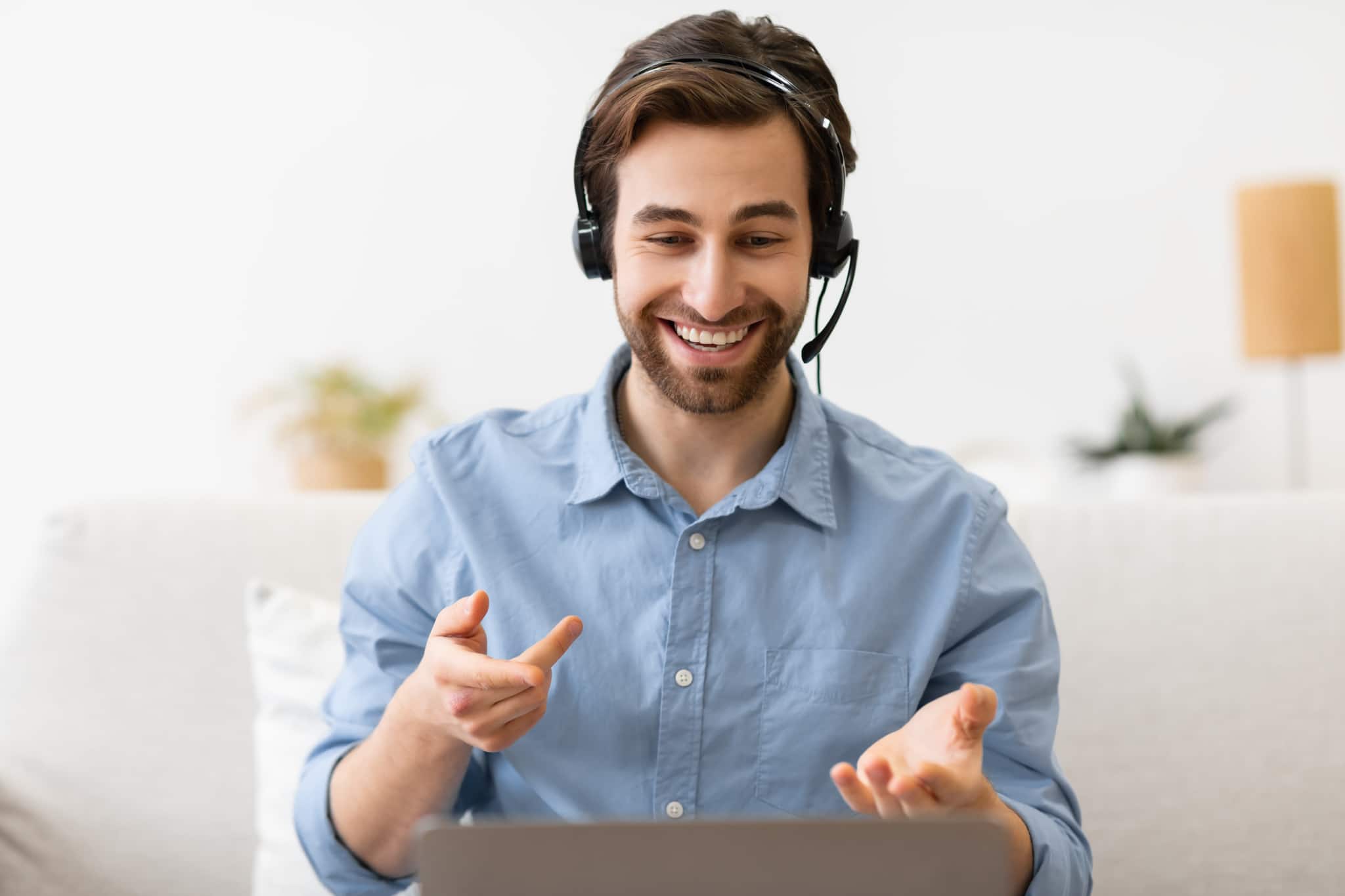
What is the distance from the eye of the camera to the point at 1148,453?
2.72 meters

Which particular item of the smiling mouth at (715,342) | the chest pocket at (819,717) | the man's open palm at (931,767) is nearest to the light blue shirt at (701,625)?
the chest pocket at (819,717)

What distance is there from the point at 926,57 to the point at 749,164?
2.10 meters

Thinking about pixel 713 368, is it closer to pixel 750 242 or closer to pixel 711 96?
pixel 750 242

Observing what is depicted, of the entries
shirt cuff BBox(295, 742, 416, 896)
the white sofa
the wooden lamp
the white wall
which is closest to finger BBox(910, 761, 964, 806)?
shirt cuff BBox(295, 742, 416, 896)

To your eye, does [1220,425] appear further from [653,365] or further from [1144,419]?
[653,365]

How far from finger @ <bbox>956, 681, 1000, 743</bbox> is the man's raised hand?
0.26 m

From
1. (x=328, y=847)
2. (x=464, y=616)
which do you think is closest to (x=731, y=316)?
(x=464, y=616)

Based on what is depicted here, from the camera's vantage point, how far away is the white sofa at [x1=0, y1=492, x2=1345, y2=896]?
1.40m

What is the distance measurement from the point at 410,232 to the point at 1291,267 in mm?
1994

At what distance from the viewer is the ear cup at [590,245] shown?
1208 mm

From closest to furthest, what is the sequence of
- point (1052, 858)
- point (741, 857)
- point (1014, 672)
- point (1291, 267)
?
point (741, 857) → point (1052, 858) → point (1014, 672) → point (1291, 267)

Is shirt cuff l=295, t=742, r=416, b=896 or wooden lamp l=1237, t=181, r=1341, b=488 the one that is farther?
wooden lamp l=1237, t=181, r=1341, b=488

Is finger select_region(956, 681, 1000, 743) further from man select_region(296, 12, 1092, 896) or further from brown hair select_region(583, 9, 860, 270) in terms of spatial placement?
brown hair select_region(583, 9, 860, 270)

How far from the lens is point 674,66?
3.67 ft
